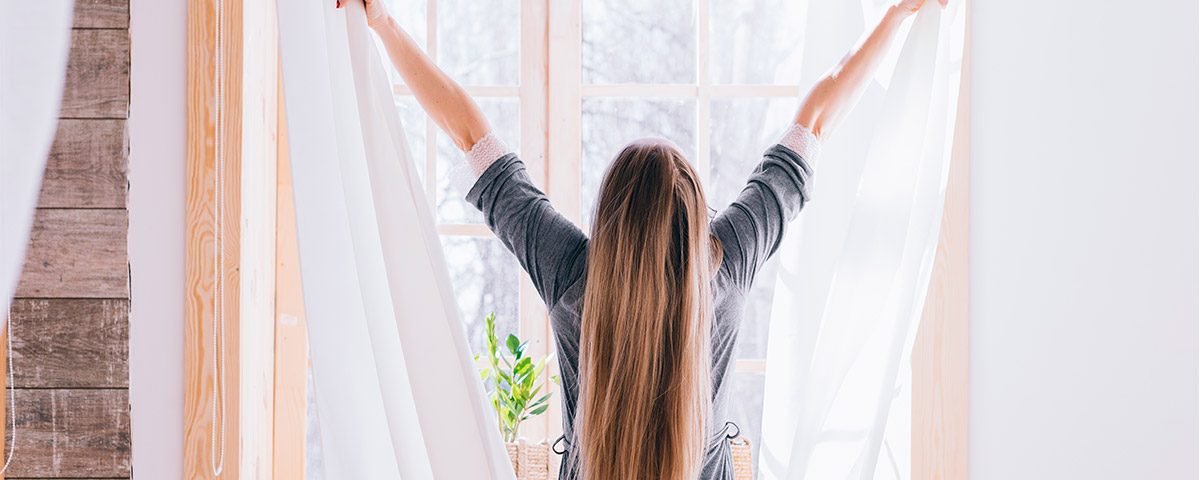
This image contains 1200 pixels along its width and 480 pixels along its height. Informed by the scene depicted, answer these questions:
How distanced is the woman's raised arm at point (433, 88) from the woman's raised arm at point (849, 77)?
0.47m

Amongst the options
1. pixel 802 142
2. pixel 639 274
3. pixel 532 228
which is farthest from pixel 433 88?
pixel 802 142

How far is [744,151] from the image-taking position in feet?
5.63

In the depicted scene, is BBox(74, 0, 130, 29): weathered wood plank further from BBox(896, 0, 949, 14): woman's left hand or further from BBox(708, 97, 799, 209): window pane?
BBox(896, 0, 949, 14): woman's left hand

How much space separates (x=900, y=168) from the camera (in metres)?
1.21

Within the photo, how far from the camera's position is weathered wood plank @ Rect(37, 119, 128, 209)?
1.44m

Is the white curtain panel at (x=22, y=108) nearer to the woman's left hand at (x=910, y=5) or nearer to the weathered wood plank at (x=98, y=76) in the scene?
the weathered wood plank at (x=98, y=76)

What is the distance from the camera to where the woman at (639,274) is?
3.35 feet

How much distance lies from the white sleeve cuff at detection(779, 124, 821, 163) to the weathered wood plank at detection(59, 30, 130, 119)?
3.67ft

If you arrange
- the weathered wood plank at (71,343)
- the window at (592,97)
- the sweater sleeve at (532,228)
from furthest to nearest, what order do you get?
the window at (592,97)
the weathered wood plank at (71,343)
the sweater sleeve at (532,228)

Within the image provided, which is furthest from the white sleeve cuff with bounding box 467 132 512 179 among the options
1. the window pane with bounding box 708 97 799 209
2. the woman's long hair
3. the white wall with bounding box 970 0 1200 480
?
the white wall with bounding box 970 0 1200 480

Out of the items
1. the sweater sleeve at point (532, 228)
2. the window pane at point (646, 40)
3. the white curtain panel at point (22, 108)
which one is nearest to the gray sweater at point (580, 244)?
the sweater sleeve at point (532, 228)

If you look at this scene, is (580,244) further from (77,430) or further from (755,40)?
(77,430)

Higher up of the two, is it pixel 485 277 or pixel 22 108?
pixel 22 108

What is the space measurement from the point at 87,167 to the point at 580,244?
0.94 meters
